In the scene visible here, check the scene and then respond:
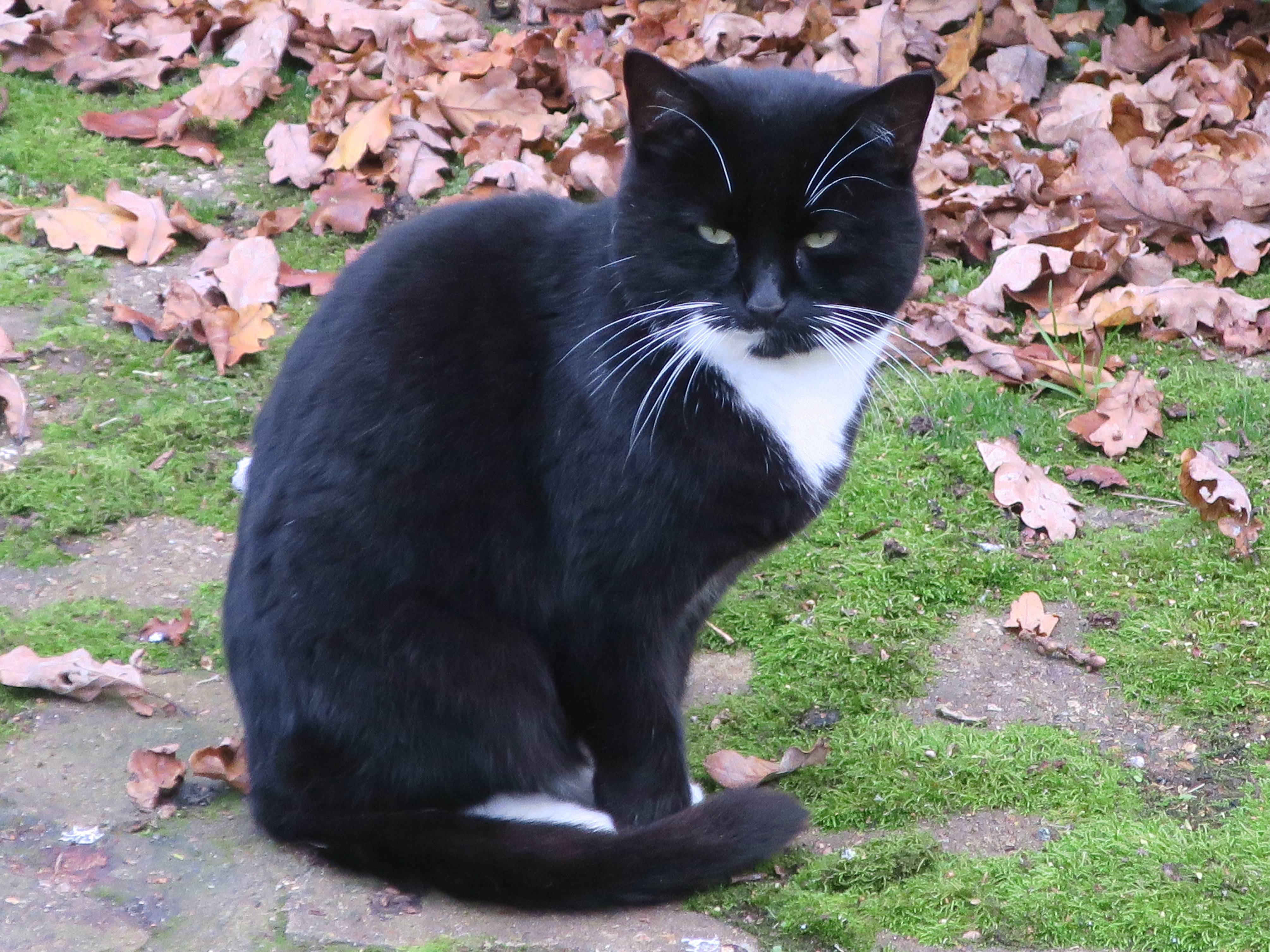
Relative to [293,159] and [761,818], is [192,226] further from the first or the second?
[761,818]

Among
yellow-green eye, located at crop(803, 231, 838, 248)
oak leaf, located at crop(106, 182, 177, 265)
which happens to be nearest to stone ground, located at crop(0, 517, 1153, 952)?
yellow-green eye, located at crop(803, 231, 838, 248)

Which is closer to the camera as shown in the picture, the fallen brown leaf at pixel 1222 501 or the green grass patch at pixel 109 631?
the green grass patch at pixel 109 631

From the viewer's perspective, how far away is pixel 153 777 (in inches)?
87.7

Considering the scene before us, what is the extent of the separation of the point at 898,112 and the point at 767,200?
25 cm

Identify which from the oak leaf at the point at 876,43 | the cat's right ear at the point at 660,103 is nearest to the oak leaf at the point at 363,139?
the oak leaf at the point at 876,43

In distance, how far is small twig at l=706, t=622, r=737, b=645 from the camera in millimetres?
2838

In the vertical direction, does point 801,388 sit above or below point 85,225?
above

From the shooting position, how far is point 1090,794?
2.29 m

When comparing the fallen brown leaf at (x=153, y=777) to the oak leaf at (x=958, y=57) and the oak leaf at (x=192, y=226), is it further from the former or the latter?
the oak leaf at (x=958, y=57)

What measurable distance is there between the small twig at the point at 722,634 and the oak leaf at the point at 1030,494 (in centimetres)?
75

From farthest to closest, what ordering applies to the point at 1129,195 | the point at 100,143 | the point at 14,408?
the point at 100,143 < the point at 1129,195 < the point at 14,408

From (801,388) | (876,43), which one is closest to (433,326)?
(801,388)

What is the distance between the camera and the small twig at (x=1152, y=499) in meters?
3.08

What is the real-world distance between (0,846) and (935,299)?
2707 mm
